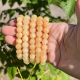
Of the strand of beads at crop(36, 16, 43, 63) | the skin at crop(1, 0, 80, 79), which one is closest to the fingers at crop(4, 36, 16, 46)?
the skin at crop(1, 0, 80, 79)

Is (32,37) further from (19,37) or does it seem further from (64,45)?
(64,45)

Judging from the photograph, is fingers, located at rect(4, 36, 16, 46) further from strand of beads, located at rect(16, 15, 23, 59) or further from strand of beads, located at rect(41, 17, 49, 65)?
strand of beads, located at rect(41, 17, 49, 65)

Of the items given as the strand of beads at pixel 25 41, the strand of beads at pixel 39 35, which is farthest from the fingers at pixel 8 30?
the strand of beads at pixel 39 35

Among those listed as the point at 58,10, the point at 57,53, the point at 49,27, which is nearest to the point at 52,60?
the point at 57,53

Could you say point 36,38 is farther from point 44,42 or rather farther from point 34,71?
point 34,71

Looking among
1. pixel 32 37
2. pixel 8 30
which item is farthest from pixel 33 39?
pixel 8 30
